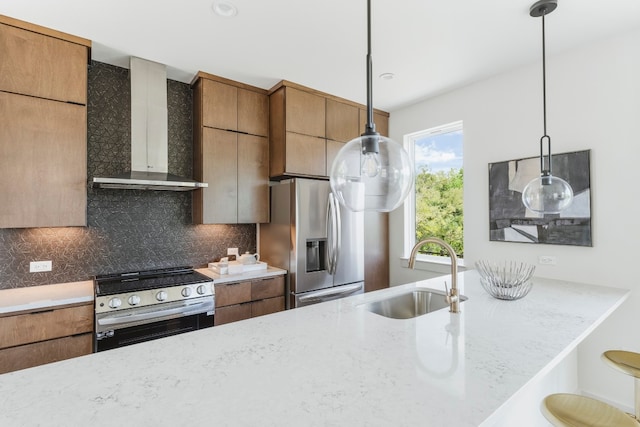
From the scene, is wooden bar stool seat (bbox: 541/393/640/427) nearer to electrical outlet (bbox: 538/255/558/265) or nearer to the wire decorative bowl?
the wire decorative bowl

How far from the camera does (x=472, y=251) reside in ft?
10.3

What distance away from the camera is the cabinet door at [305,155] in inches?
124

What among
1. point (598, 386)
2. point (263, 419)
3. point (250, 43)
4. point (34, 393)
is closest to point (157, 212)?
point (250, 43)

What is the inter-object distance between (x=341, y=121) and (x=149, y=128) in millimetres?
1906

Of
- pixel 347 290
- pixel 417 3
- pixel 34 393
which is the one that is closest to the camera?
pixel 34 393

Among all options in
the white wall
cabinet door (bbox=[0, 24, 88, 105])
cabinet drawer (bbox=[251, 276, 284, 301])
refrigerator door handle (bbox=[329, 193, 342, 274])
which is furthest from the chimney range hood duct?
the white wall

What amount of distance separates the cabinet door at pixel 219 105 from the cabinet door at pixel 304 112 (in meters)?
0.51

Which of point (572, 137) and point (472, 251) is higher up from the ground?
point (572, 137)

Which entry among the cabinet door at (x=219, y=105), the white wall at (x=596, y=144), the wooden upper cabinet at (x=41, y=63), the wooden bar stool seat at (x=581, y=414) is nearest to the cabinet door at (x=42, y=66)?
the wooden upper cabinet at (x=41, y=63)

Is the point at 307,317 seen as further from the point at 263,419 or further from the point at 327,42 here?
the point at 327,42

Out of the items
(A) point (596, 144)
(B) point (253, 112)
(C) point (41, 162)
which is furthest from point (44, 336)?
(A) point (596, 144)

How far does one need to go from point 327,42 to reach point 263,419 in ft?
7.87

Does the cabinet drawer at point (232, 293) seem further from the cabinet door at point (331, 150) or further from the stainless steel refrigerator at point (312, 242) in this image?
the cabinet door at point (331, 150)

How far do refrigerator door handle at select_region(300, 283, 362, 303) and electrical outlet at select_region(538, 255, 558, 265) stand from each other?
1642 millimetres
